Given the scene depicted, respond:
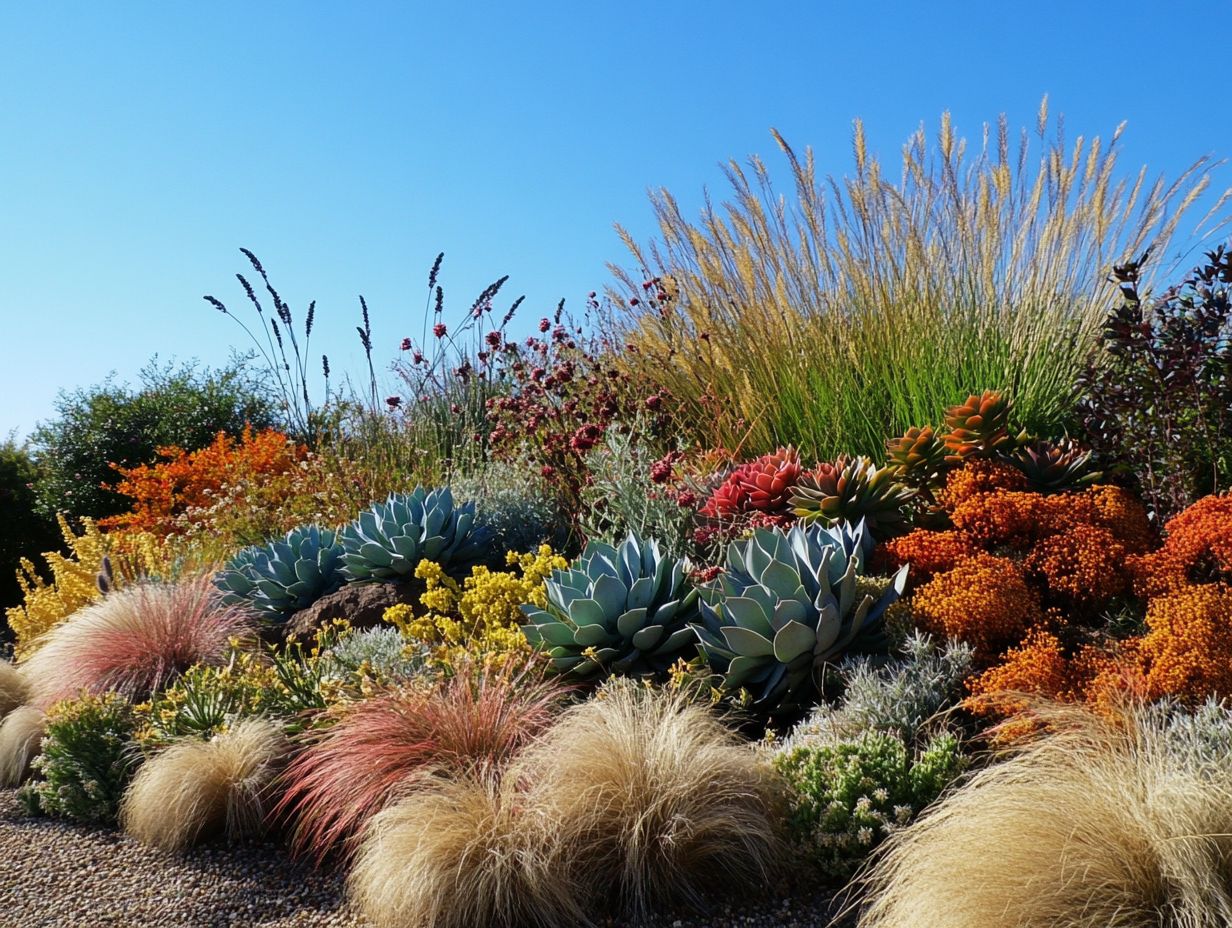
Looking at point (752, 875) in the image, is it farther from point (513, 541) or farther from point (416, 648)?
point (513, 541)

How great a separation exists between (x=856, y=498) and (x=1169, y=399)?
145cm

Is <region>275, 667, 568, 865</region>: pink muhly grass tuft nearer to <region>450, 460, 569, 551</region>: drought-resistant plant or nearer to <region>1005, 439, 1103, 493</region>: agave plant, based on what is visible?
<region>450, 460, 569, 551</region>: drought-resistant plant

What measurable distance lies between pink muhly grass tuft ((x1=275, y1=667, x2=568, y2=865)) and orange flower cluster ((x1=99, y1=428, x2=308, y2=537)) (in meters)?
6.31

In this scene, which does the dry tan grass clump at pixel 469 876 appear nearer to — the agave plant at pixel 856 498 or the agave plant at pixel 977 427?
the agave plant at pixel 856 498

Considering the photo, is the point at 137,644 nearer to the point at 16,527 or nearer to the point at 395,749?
the point at 395,749

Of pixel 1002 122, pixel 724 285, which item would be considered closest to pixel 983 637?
pixel 724 285

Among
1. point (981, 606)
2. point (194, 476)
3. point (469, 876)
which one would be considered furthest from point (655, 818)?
point (194, 476)

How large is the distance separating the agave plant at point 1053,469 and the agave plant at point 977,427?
0.39 feet

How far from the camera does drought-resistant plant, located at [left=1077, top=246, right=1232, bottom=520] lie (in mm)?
4336

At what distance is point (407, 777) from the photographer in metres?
3.14

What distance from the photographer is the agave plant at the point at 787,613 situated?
11.3 feet

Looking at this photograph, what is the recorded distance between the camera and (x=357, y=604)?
5145 millimetres

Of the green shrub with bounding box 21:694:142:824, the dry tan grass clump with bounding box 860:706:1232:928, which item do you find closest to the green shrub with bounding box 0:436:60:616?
the green shrub with bounding box 21:694:142:824

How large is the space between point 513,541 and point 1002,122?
389 centimetres
